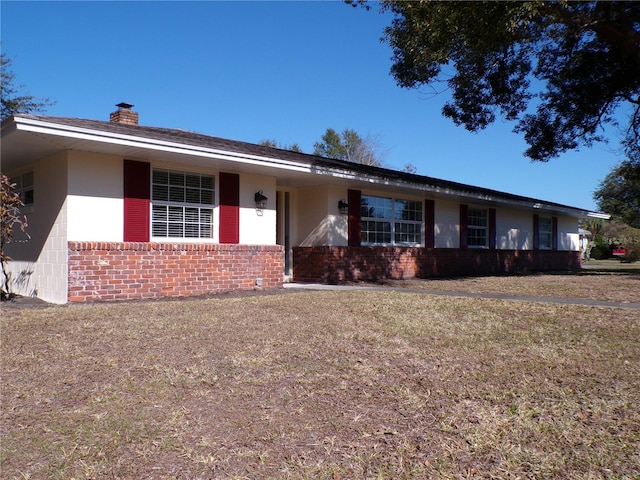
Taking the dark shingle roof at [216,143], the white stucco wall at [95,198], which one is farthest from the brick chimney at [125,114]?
the white stucco wall at [95,198]

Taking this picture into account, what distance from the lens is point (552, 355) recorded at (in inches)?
195

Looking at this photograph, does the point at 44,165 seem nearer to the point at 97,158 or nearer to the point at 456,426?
the point at 97,158

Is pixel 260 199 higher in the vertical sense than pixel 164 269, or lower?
higher

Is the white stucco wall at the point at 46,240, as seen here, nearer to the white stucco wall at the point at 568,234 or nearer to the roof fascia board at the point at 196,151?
the roof fascia board at the point at 196,151

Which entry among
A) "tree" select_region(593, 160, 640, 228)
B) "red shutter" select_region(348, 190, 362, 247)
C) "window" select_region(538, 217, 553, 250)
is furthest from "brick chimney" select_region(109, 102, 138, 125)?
"tree" select_region(593, 160, 640, 228)

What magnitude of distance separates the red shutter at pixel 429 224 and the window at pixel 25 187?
37.6 feet

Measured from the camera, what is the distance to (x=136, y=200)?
939 cm

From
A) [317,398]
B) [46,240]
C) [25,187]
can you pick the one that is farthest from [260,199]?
[317,398]

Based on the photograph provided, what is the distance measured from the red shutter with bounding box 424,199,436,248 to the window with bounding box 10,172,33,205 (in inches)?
451

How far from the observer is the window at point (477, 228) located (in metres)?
18.3

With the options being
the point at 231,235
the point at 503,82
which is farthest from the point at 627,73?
the point at 231,235

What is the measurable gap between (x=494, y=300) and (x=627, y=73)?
8816 millimetres

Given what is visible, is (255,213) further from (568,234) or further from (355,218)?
(568,234)

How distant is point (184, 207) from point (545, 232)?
18925mm
